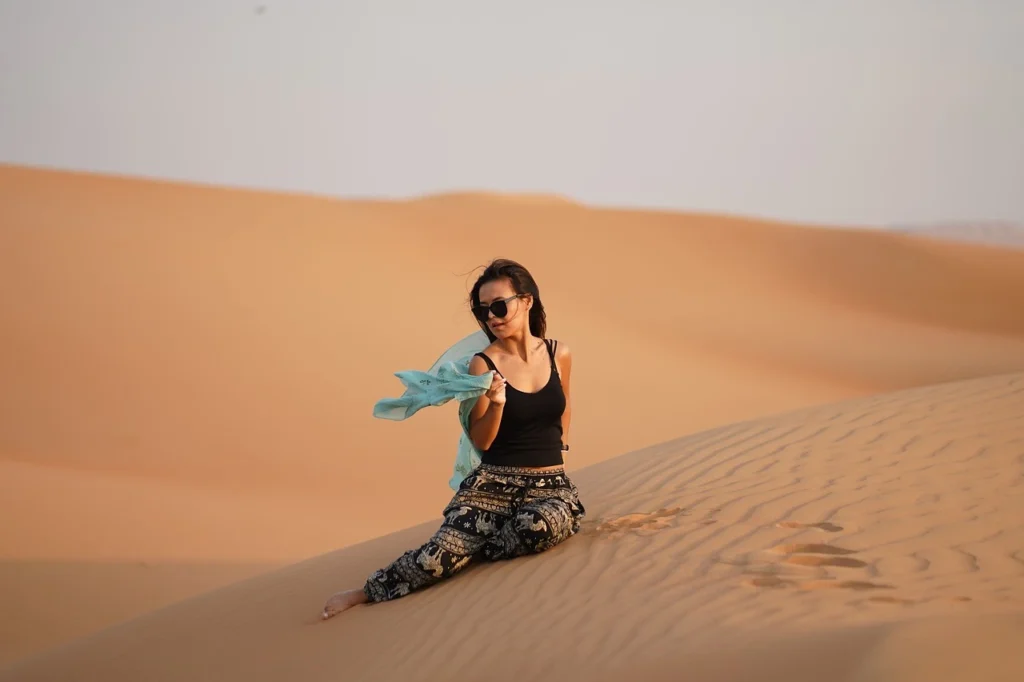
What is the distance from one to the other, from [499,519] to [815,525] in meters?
1.56

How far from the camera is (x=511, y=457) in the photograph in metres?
5.42

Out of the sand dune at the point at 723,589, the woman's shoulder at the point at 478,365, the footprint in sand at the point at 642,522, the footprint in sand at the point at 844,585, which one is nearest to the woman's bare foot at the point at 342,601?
the sand dune at the point at 723,589

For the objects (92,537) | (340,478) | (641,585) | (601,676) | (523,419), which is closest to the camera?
(601,676)

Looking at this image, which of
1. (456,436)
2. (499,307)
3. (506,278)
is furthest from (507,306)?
(456,436)

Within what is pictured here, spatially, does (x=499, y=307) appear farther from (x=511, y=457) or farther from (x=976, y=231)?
(x=976, y=231)

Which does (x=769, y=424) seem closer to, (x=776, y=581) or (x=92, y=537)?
(x=776, y=581)

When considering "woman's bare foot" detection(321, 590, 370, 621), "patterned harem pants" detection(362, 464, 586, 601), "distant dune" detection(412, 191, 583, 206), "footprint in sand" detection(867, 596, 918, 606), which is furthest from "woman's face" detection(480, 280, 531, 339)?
"distant dune" detection(412, 191, 583, 206)

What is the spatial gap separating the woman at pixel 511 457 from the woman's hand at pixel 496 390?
0.39 ft

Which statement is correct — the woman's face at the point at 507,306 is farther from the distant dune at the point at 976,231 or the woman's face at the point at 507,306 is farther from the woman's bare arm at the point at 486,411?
the distant dune at the point at 976,231

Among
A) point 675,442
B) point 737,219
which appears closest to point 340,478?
point 675,442

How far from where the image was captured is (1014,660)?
292 cm

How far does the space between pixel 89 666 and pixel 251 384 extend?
34.1 ft

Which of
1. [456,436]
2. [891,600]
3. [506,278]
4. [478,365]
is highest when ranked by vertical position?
[506,278]

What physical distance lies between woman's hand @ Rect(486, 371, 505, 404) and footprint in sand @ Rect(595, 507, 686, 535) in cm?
102
